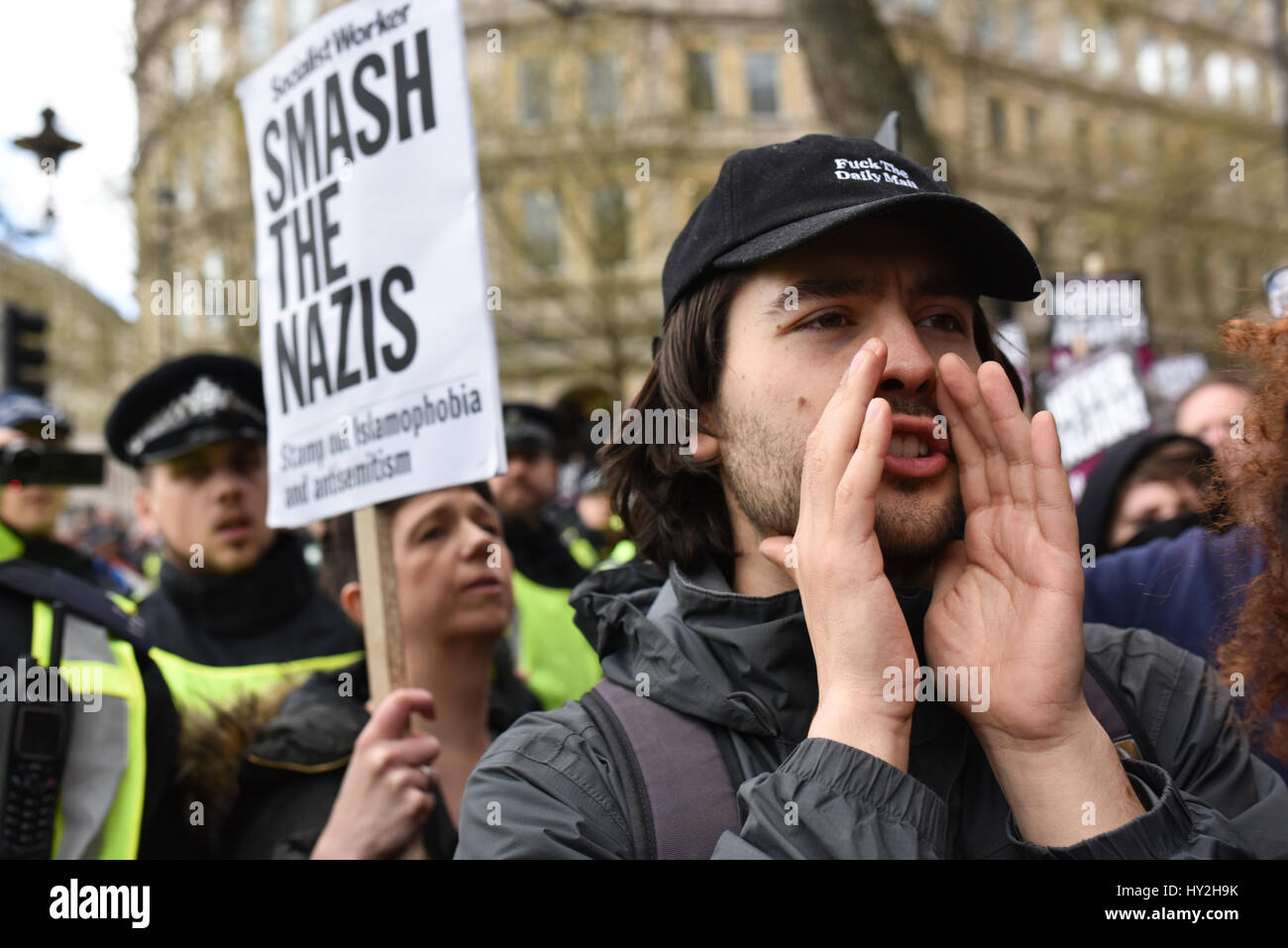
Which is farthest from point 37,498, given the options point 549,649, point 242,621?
point 549,649

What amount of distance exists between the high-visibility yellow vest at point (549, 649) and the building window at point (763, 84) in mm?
21357

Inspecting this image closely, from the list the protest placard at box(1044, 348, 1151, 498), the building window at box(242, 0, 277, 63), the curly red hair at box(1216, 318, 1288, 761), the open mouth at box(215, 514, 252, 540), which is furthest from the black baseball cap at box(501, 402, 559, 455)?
the building window at box(242, 0, 277, 63)

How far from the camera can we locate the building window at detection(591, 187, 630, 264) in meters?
16.2

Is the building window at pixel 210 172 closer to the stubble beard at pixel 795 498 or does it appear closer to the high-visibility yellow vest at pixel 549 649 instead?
the high-visibility yellow vest at pixel 549 649

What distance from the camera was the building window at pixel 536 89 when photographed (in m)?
16.6

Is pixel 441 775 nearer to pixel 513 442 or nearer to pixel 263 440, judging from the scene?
pixel 263 440

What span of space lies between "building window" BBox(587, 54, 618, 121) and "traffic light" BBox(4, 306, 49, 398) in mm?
10266

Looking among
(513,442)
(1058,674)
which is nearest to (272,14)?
(513,442)

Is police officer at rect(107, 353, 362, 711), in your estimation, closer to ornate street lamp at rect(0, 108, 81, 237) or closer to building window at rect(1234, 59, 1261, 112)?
ornate street lamp at rect(0, 108, 81, 237)

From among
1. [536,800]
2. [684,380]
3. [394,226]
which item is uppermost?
[394,226]

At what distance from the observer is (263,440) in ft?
12.5

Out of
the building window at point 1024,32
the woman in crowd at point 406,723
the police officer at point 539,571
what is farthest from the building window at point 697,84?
the woman in crowd at point 406,723

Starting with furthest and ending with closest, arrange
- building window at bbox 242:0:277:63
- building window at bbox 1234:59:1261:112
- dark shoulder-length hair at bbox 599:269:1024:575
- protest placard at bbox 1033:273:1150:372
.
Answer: building window at bbox 242:0:277:63 < building window at bbox 1234:59:1261:112 < protest placard at bbox 1033:273:1150:372 < dark shoulder-length hair at bbox 599:269:1024:575

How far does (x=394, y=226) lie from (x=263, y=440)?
1.55 m
